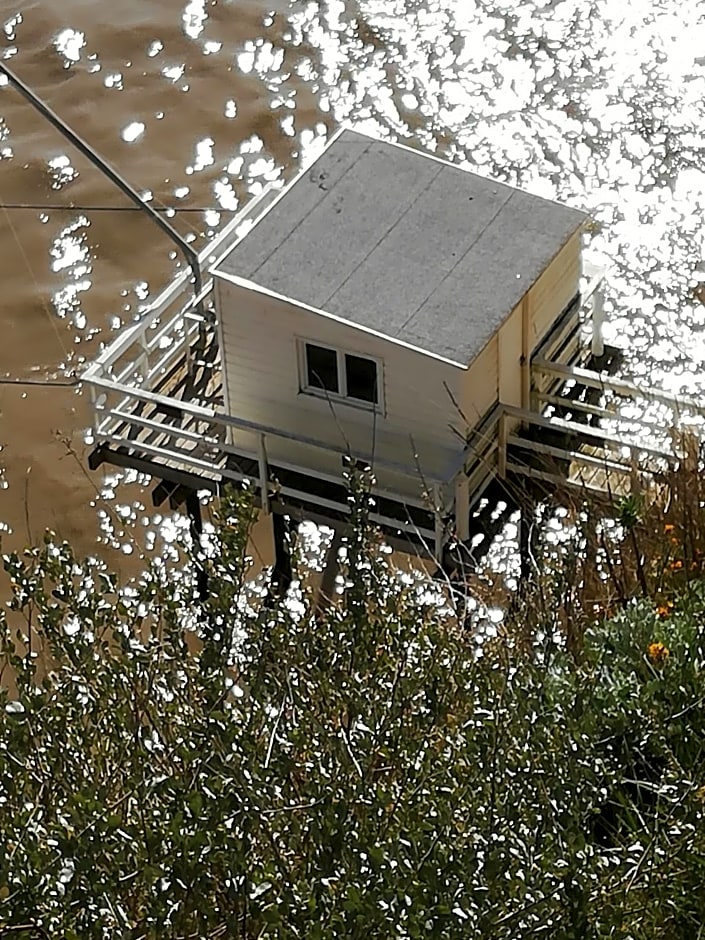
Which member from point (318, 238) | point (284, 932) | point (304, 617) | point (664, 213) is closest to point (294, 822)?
point (284, 932)

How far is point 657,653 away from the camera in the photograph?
7805mm

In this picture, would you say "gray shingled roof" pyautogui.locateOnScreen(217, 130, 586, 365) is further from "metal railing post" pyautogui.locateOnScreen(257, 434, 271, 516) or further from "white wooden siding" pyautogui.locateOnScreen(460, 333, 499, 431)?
"metal railing post" pyautogui.locateOnScreen(257, 434, 271, 516)

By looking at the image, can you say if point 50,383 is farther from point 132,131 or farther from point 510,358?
point 510,358

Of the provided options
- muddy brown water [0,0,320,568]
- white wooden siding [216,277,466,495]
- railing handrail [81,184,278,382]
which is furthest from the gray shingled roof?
muddy brown water [0,0,320,568]

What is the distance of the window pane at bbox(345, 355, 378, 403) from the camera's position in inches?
547

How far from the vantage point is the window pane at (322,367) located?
14.0m

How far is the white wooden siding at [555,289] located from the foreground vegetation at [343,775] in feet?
21.0

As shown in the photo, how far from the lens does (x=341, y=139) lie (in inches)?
597

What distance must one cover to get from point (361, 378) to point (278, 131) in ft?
25.8

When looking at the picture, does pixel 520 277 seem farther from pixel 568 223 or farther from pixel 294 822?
pixel 294 822

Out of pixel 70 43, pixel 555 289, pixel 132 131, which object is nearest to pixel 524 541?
pixel 555 289

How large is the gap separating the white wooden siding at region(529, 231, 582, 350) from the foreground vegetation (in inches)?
252

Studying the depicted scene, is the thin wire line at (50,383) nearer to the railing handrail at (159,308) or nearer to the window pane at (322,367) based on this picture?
the railing handrail at (159,308)

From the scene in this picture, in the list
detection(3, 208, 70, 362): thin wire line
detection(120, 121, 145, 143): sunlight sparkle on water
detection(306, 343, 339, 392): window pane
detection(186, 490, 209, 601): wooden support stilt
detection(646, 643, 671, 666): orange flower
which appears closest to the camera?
detection(646, 643, 671, 666): orange flower
